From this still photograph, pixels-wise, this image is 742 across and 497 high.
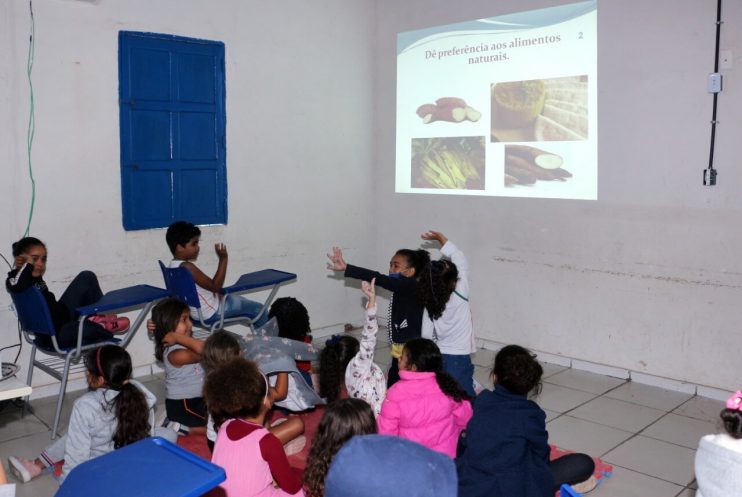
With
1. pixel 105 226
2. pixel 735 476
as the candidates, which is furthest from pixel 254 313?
pixel 735 476

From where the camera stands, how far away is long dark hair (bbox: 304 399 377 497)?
7.77 ft

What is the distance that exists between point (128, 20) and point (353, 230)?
2423 millimetres

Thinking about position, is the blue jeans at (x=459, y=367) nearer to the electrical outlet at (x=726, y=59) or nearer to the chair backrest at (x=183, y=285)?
the chair backrest at (x=183, y=285)

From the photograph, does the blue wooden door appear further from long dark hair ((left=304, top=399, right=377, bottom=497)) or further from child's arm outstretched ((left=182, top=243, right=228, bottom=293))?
long dark hair ((left=304, top=399, right=377, bottom=497))

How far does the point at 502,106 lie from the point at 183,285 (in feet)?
8.60

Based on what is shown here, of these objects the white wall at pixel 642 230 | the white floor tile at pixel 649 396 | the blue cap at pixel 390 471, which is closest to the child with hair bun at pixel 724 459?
the blue cap at pixel 390 471

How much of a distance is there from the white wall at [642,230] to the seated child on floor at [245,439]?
306cm

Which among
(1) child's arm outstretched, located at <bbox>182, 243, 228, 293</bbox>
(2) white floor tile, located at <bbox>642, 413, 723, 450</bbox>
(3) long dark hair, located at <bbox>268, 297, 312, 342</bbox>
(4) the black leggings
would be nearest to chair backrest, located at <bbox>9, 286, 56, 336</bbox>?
(1) child's arm outstretched, located at <bbox>182, 243, 228, 293</bbox>

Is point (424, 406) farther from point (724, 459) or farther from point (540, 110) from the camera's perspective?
point (540, 110)

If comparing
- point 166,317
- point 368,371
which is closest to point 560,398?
point 368,371

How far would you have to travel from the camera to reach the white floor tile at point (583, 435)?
3791mm

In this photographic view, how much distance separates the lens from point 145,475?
5.38 ft

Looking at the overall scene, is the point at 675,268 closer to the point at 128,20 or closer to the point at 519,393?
the point at 519,393

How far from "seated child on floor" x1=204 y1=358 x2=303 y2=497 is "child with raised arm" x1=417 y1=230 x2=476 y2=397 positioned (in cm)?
157
